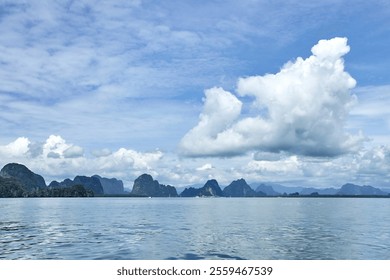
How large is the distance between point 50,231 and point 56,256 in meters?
26.7

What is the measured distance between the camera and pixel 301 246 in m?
51.5

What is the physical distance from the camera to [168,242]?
5453 centimetres
